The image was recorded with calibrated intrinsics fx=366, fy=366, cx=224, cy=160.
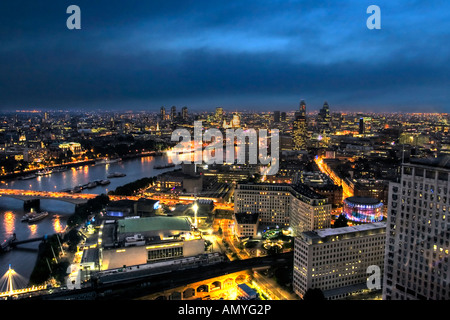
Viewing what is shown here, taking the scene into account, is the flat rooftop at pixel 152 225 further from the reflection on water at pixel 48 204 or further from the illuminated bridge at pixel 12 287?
the reflection on water at pixel 48 204

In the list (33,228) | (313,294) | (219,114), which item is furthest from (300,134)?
(313,294)

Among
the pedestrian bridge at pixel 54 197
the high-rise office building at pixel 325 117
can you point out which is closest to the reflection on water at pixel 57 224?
the pedestrian bridge at pixel 54 197

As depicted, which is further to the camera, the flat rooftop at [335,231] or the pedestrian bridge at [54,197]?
the pedestrian bridge at [54,197]

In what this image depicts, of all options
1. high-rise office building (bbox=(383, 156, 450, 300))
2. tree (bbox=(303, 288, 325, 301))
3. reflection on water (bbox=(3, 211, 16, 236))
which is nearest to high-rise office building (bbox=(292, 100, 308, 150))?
reflection on water (bbox=(3, 211, 16, 236))

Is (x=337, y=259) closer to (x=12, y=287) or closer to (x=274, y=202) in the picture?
(x=274, y=202)

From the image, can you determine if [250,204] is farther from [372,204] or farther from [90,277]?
[90,277]

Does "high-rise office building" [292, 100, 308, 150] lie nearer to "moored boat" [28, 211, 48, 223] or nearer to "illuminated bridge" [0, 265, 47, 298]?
"moored boat" [28, 211, 48, 223]
